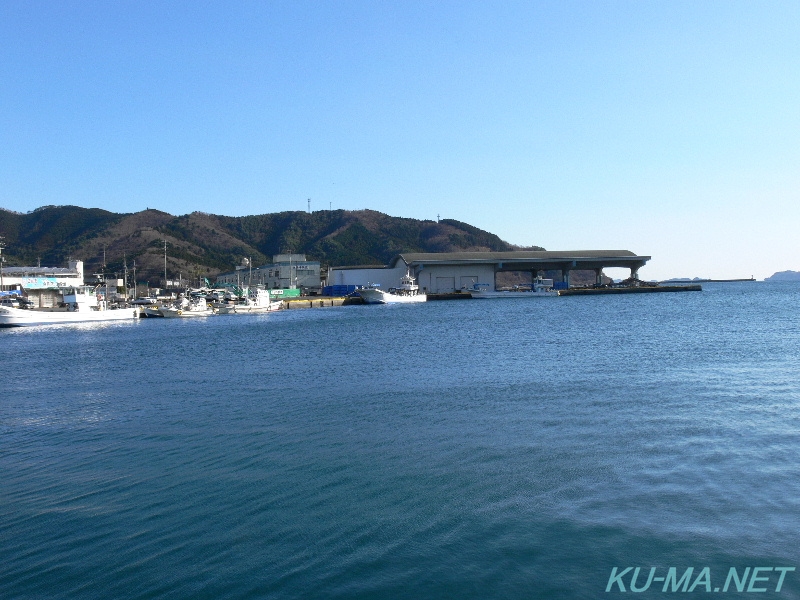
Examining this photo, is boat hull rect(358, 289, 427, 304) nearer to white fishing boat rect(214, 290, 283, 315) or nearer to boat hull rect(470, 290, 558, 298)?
boat hull rect(470, 290, 558, 298)

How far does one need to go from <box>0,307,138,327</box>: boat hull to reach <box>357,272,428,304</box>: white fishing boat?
94.0 ft

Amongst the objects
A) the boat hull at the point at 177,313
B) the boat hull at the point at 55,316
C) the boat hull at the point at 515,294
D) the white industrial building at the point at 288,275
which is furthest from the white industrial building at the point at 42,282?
the boat hull at the point at 515,294

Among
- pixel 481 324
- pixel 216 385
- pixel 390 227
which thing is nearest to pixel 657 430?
pixel 216 385

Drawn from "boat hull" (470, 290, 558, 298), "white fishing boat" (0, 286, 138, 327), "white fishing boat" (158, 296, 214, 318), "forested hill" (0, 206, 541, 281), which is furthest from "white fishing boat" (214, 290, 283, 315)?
"forested hill" (0, 206, 541, 281)

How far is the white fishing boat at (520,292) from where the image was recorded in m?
87.4

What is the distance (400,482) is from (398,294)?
75.7 metres

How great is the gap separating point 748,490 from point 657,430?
309 centimetres

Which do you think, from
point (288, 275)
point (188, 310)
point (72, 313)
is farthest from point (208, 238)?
point (72, 313)

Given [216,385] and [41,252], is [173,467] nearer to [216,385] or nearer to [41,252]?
[216,385]

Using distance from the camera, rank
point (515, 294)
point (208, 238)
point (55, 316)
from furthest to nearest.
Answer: point (208, 238) < point (515, 294) < point (55, 316)

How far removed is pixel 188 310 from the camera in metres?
61.7

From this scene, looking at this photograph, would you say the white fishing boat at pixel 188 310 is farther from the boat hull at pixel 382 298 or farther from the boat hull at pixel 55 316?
the boat hull at pixel 382 298

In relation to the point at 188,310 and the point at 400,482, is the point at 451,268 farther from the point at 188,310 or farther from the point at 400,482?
the point at 400,482

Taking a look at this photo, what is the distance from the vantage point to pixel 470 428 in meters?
11.6
